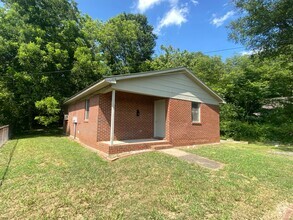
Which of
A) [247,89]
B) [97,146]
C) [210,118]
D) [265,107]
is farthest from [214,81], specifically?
[97,146]

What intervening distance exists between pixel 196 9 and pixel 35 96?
1434 cm

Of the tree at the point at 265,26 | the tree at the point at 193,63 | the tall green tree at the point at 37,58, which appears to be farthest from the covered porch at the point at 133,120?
the tree at the point at 193,63

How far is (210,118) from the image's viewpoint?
1120 cm

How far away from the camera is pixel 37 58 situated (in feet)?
48.4

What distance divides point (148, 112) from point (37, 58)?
428 inches

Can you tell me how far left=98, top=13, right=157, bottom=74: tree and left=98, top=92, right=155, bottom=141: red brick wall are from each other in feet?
49.4

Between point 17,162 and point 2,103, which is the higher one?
point 2,103

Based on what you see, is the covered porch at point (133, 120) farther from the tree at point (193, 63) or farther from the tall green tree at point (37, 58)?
the tree at point (193, 63)

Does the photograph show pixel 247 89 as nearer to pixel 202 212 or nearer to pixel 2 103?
pixel 202 212

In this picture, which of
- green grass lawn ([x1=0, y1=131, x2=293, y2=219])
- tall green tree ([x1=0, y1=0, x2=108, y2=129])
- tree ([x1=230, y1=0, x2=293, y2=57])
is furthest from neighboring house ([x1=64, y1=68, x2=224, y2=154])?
tall green tree ([x1=0, y1=0, x2=108, y2=129])

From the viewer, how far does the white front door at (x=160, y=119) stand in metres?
9.65

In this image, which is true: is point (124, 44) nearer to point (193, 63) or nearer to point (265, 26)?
point (193, 63)

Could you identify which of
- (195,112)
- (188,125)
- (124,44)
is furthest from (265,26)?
(124,44)

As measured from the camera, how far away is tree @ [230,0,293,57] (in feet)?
32.1
